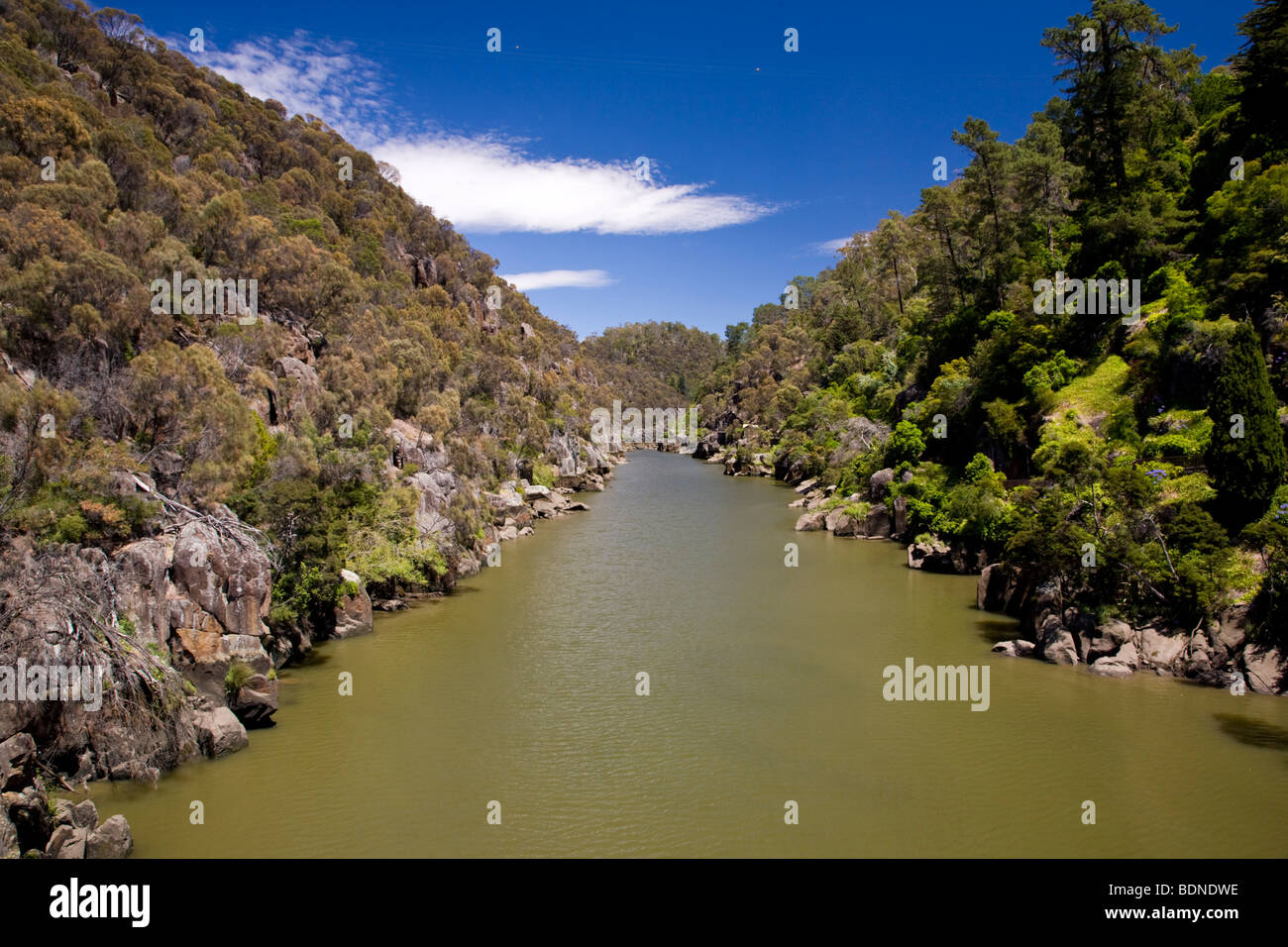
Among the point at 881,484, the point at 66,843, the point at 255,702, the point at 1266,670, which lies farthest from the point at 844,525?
the point at 66,843

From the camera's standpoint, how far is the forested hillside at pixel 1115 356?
22500 millimetres

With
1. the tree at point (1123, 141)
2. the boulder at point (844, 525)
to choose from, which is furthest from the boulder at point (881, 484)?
the tree at point (1123, 141)

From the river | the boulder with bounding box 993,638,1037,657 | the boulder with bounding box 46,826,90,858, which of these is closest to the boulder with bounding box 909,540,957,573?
the river

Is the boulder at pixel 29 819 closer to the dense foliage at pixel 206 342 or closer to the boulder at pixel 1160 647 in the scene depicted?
the dense foliage at pixel 206 342

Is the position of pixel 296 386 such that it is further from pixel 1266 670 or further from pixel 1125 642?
pixel 1266 670

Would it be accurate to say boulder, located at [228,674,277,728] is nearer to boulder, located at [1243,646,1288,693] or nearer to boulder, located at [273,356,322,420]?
boulder, located at [273,356,322,420]

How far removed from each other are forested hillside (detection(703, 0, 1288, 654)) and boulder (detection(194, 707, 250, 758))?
23.8 meters

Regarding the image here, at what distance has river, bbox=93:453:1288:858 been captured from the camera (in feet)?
47.0

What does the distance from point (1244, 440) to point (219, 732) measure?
1173 inches

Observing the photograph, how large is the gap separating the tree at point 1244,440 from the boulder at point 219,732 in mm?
28957

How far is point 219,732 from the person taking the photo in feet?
55.7

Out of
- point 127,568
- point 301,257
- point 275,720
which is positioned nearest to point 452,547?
point 275,720

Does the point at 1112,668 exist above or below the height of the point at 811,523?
below

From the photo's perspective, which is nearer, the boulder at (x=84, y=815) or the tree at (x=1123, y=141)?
the boulder at (x=84, y=815)
